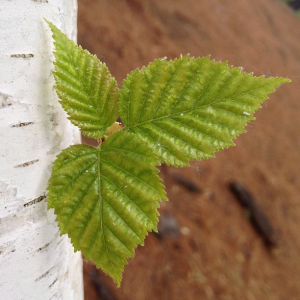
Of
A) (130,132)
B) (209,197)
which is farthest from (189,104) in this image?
(209,197)

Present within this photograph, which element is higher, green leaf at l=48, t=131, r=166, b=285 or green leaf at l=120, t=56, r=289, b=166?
green leaf at l=120, t=56, r=289, b=166

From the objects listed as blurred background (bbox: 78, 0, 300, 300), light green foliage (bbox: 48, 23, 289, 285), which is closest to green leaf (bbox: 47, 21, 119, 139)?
light green foliage (bbox: 48, 23, 289, 285)

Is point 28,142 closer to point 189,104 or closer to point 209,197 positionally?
point 189,104

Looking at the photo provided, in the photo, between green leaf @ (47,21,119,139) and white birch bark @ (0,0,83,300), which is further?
green leaf @ (47,21,119,139)

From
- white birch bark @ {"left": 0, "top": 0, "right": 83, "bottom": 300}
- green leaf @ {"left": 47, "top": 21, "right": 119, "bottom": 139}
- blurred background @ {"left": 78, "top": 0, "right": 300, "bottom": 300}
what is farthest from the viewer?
blurred background @ {"left": 78, "top": 0, "right": 300, "bottom": 300}

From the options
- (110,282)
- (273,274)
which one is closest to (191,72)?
(110,282)

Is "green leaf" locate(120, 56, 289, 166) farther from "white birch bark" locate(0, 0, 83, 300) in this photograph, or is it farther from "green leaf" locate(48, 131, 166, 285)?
"white birch bark" locate(0, 0, 83, 300)

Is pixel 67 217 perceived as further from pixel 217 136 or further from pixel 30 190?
pixel 217 136
